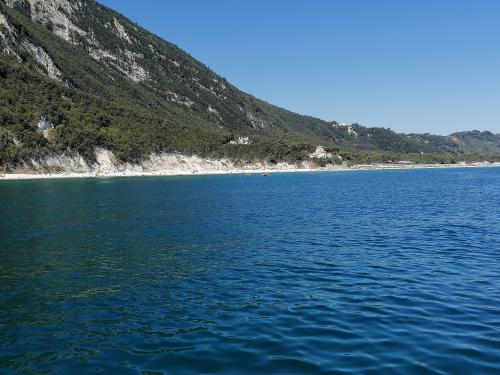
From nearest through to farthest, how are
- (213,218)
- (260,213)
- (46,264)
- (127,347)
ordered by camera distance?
(127,347), (46,264), (213,218), (260,213)

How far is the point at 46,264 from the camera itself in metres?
25.7

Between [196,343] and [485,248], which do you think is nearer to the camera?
[196,343]

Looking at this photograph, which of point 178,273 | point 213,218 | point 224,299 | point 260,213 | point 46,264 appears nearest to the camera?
point 224,299

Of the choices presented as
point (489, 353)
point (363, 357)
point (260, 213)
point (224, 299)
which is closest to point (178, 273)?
point (224, 299)

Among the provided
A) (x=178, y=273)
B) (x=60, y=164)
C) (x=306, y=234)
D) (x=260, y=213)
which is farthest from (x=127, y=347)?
(x=60, y=164)

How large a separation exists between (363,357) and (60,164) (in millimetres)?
153180

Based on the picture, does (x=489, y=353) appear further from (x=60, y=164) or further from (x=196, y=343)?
(x=60, y=164)

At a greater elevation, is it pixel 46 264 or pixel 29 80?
pixel 29 80

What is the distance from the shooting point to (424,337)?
46.8 feet

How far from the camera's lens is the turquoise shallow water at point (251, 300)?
12859mm

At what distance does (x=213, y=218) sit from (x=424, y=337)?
3445 centimetres

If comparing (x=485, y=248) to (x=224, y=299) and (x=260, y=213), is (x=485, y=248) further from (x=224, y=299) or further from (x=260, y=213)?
(x=260, y=213)

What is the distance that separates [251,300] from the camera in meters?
18.5

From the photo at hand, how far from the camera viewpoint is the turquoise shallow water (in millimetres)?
12859
